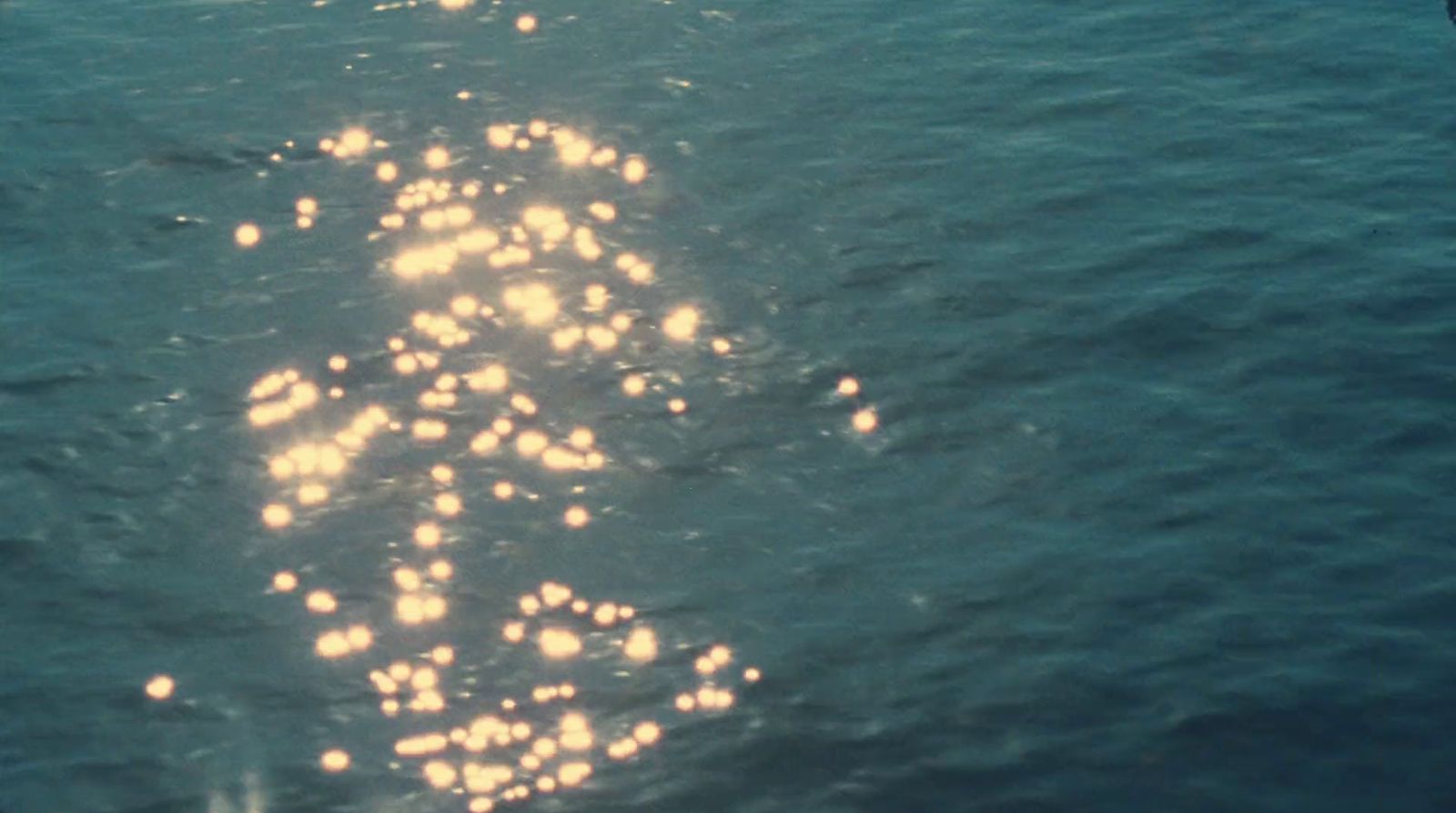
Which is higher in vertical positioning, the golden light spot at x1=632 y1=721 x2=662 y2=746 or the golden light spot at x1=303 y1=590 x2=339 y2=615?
the golden light spot at x1=303 y1=590 x2=339 y2=615

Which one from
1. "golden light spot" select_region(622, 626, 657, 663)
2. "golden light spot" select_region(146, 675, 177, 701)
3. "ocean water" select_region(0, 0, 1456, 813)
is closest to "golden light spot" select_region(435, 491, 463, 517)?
"ocean water" select_region(0, 0, 1456, 813)

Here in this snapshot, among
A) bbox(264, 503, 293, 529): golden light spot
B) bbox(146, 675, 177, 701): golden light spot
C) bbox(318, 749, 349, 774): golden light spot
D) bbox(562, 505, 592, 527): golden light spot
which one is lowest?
bbox(318, 749, 349, 774): golden light spot

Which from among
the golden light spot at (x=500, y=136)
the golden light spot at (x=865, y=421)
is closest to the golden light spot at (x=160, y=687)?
the golden light spot at (x=865, y=421)

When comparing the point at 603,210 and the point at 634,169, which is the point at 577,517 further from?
the point at 634,169

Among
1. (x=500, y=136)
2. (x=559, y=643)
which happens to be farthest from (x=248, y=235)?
(x=559, y=643)

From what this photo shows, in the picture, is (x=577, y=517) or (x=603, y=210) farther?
(x=603, y=210)

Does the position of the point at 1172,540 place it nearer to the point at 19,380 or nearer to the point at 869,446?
the point at 869,446

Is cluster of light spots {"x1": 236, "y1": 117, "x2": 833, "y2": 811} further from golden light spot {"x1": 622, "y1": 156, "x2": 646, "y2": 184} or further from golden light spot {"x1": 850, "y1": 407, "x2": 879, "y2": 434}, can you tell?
golden light spot {"x1": 850, "y1": 407, "x2": 879, "y2": 434}

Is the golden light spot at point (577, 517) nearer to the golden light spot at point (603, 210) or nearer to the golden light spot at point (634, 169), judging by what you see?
the golden light spot at point (603, 210)
